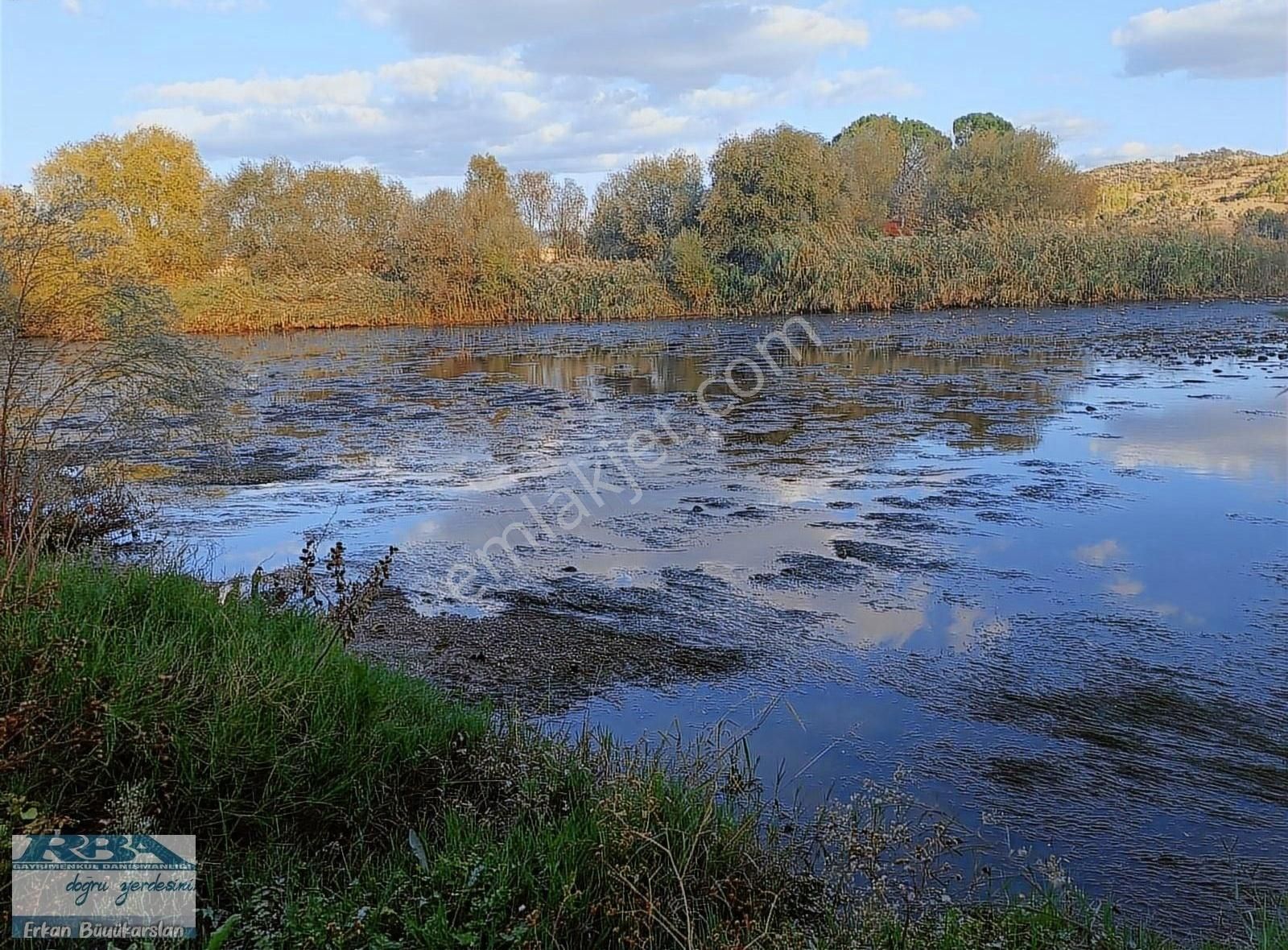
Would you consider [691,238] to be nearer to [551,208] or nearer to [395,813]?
[551,208]

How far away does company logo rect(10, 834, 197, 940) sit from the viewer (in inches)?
94.0

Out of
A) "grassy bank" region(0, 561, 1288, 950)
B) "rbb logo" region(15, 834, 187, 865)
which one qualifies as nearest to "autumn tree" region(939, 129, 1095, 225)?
"grassy bank" region(0, 561, 1288, 950)

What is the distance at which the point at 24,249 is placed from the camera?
4906 millimetres

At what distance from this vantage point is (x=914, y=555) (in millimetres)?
5848

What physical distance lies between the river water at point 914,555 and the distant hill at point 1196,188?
20.5m

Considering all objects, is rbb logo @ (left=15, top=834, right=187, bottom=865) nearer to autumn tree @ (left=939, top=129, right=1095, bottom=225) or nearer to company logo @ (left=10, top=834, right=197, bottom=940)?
company logo @ (left=10, top=834, right=197, bottom=940)

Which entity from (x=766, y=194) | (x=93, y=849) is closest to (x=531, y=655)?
(x=93, y=849)

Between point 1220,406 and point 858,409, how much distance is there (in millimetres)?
3749

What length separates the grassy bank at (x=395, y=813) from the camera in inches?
97.8

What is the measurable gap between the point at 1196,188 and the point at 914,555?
42.4 m

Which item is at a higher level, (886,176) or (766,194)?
(886,176)

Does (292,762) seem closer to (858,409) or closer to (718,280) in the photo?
(858,409)

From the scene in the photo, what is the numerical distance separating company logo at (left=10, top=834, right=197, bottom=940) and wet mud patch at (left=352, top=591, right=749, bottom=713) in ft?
4.73

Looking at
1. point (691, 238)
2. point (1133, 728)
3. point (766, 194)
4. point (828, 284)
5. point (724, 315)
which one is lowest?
point (1133, 728)
